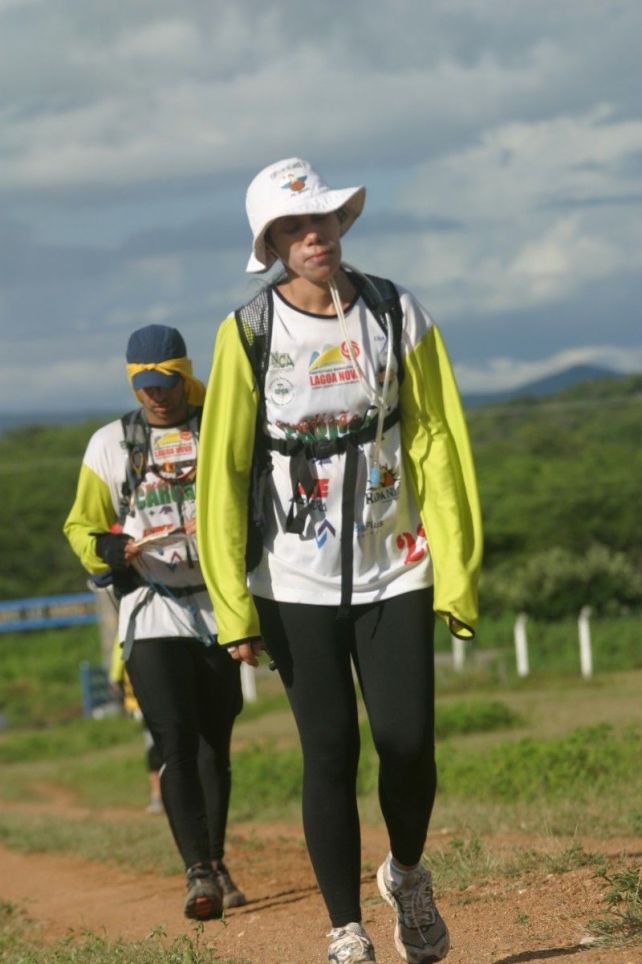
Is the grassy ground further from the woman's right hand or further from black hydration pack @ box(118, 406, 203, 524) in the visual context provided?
black hydration pack @ box(118, 406, 203, 524)

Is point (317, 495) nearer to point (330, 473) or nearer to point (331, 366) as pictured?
point (330, 473)

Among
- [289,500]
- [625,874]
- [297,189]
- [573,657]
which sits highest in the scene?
[297,189]

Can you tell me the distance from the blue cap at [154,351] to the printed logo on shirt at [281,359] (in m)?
2.21

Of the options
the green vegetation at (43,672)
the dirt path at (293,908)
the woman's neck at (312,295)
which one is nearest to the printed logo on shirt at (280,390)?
the woman's neck at (312,295)

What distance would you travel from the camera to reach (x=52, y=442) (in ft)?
320

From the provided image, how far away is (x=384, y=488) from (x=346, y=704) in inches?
25.3

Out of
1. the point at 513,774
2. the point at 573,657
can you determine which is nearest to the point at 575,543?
the point at 573,657

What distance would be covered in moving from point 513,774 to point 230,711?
3.99 meters

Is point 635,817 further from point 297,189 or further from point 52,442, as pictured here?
point 52,442

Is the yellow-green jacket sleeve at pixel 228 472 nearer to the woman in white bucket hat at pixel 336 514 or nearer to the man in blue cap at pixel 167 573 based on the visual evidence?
the woman in white bucket hat at pixel 336 514

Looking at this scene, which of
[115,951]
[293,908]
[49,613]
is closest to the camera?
[115,951]

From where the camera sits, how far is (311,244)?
5125mm

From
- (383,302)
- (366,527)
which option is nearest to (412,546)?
(366,527)

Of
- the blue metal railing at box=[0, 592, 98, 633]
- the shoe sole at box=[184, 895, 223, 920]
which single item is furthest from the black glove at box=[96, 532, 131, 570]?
the blue metal railing at box=[0, 592, 98, 633]
